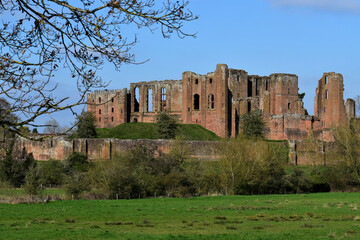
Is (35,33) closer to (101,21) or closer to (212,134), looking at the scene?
(101,21)

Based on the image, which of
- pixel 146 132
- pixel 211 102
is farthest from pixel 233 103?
pixel 146 132

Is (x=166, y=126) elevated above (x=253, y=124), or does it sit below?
below

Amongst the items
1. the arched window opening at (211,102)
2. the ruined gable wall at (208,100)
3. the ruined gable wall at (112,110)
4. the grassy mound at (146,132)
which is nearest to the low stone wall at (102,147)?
the grassy mound at (146,132)

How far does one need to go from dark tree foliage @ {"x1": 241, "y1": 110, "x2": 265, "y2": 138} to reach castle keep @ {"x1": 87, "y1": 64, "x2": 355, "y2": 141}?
2.13m

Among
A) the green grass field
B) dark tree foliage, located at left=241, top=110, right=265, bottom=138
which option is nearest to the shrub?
the green grass field

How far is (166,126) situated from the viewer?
224ft

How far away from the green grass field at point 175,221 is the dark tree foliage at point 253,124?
35792mm

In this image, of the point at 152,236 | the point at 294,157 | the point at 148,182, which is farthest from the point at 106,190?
the point at 294,157

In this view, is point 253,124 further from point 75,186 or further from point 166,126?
point 75,186

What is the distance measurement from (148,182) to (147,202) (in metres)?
5.49

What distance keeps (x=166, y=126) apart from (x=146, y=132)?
507cm

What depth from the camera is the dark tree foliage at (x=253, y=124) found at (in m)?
71.7

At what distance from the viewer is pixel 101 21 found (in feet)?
36.6

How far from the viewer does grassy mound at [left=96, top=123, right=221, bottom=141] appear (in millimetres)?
70562
